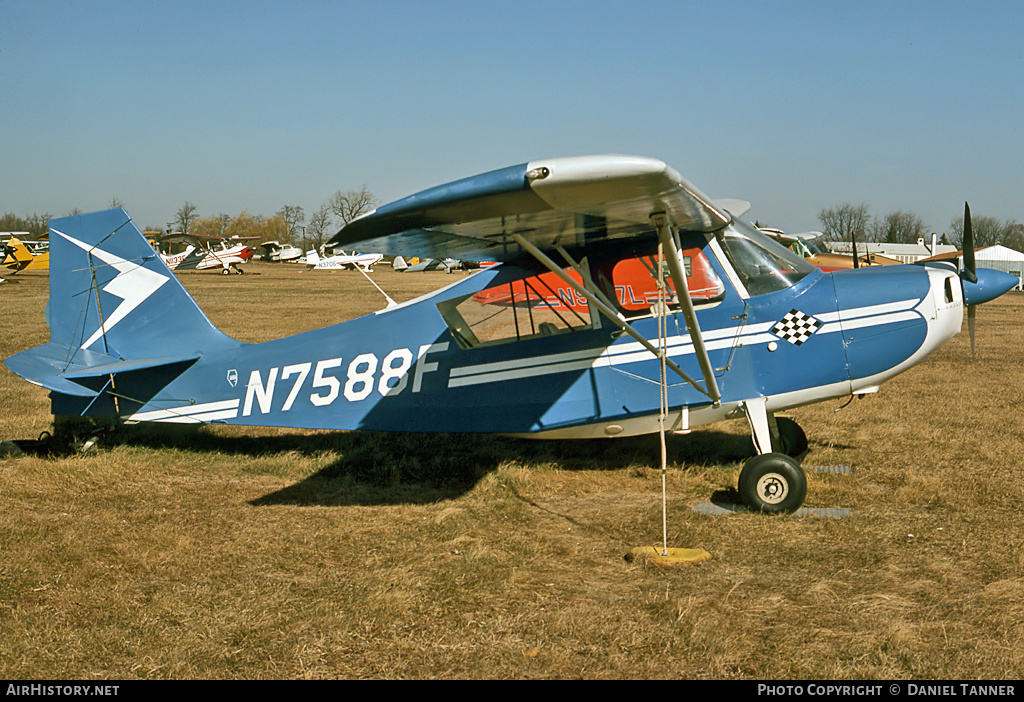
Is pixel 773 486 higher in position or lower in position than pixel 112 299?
lower

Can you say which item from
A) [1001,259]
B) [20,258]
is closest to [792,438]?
[20,258]

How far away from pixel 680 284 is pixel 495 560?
2171mm

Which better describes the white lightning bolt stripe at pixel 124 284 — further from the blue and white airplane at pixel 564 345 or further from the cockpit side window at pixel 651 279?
the cockpit side window at pixel 651 279

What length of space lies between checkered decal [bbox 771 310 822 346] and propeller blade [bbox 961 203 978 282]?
54.9 inches

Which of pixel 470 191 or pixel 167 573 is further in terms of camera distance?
pixel 167 573

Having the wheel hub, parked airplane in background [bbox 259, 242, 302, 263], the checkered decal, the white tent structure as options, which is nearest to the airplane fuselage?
the checkered decal

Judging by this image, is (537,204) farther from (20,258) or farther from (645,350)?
(20,258)

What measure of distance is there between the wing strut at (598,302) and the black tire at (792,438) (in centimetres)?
172

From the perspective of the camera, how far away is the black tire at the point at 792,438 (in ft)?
24.2

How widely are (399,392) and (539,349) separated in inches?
52.6

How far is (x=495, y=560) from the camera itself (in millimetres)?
4910

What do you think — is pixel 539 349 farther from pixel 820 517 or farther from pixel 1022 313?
pixel 1022 313
